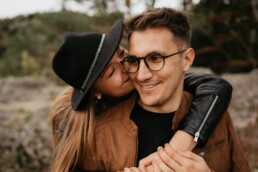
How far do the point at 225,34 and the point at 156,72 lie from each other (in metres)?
10.3

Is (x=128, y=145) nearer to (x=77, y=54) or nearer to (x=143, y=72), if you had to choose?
(x=143, y=72)

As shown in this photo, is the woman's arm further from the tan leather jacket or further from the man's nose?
the man's nose

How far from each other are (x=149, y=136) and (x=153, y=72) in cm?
44

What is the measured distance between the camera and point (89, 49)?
100.0 inches

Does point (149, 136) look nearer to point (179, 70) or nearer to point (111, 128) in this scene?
point (111, 128)

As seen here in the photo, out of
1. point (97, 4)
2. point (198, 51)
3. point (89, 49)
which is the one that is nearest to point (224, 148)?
point (89, 49)

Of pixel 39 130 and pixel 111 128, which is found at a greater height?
pixel 111 128

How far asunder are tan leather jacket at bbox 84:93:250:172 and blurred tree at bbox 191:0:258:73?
9.04 metres

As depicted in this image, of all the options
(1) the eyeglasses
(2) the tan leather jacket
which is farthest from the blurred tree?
(1) the eyeglasses

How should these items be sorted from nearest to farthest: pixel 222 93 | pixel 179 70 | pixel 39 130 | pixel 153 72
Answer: pixel 153 72 < pixel 179 70 < pixel 222 93 < pixel 39 130

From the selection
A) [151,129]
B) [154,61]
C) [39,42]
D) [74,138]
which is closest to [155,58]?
[154,61]

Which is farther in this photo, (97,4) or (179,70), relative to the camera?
(97,4)

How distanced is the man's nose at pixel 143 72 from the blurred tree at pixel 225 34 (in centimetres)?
943

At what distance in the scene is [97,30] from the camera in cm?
1151
